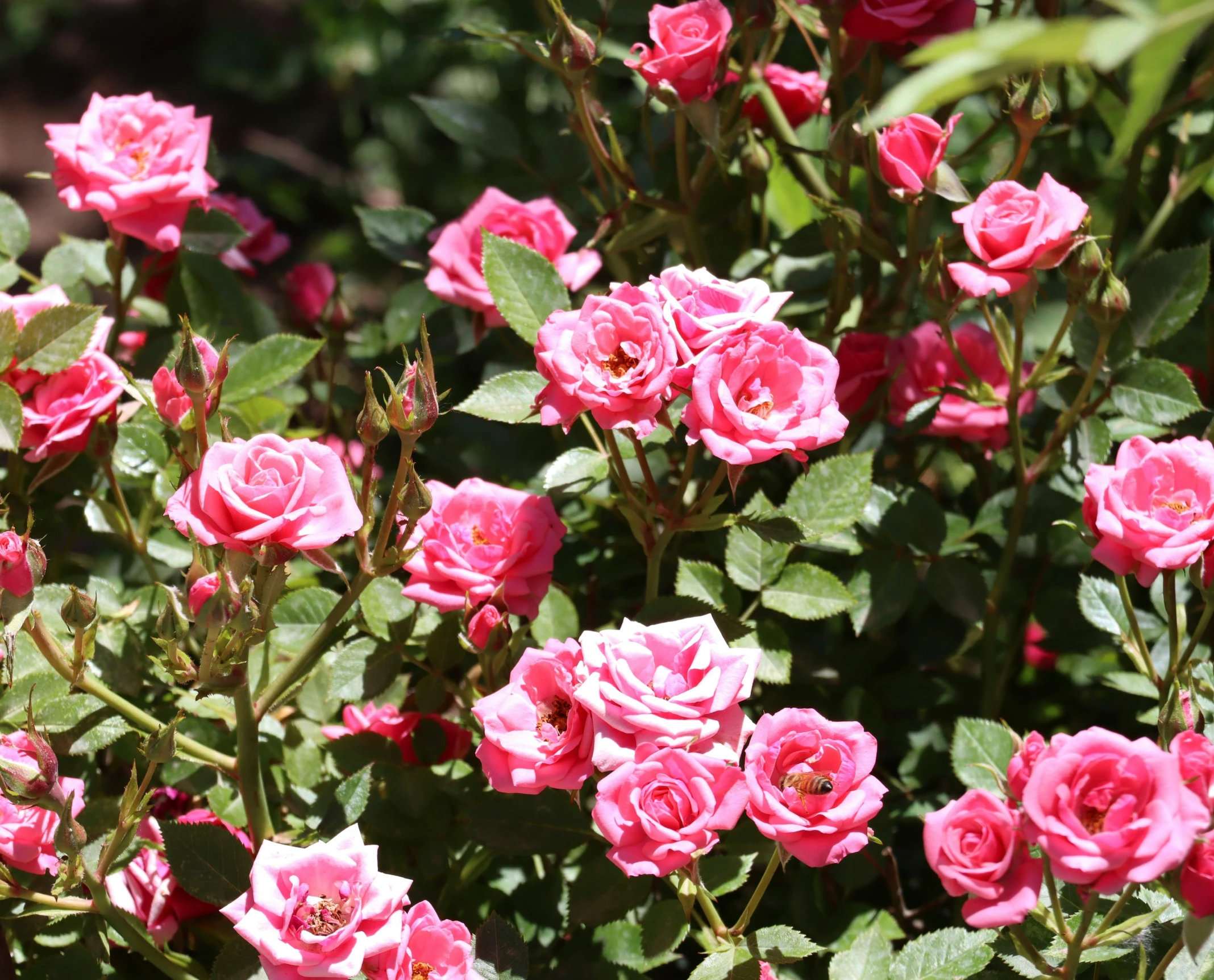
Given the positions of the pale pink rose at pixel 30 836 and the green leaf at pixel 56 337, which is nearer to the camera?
the pale pink rose at pixel 30 836

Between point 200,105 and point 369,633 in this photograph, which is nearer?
point 369,633

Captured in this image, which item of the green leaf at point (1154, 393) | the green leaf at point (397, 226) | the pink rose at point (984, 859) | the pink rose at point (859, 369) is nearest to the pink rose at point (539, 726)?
the pink rose at point (984, 859)

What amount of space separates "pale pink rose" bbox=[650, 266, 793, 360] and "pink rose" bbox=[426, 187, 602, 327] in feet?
0.97

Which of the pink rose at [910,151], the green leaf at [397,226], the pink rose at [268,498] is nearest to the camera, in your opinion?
the pink rose at [268,498]

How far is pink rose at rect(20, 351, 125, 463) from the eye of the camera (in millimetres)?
945

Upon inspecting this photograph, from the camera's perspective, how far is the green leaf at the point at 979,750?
91cm

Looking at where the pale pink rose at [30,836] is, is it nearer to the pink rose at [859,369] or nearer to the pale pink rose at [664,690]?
the pale pink rose at [664,690]

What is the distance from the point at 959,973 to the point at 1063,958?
77mm

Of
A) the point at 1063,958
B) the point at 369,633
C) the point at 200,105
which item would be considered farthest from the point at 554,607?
the point at 200,105

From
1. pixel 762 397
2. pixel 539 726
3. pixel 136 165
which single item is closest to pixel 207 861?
pixel 539 726

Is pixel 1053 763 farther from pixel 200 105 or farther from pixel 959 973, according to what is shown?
pixel 200 105

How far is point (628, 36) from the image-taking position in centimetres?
140

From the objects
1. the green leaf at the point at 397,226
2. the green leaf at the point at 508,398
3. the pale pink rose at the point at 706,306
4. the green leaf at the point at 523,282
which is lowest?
the green leaf at the point at 397,226

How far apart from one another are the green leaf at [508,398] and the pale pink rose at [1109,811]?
0.45 meters
